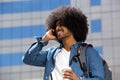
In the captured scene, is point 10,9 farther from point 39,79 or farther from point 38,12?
point 39,79

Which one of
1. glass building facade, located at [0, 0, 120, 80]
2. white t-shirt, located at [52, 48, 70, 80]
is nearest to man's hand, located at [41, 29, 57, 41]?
white t-shirt, located at [52, 48, 70, 80]

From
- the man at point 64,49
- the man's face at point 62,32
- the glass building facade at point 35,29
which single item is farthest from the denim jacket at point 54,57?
the glass building facade at point 35,29

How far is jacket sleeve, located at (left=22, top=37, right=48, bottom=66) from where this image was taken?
3857 millimetres

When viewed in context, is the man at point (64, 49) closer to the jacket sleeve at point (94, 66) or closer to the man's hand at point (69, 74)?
the jacket sleeve at point (94, 66)

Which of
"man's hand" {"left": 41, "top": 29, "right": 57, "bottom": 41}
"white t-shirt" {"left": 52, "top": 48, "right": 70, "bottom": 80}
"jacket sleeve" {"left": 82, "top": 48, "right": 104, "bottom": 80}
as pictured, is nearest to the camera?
"jacket sleeve" {"left": 82, "top": 48, "right": 104, "bottom": 80}

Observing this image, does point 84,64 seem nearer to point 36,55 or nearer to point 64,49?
point 64,49

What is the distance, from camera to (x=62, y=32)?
3.77 m

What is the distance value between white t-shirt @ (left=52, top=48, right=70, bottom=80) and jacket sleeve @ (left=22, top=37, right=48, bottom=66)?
0.16 meters

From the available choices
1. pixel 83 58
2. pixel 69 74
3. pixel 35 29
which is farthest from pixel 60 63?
pixel 35 29

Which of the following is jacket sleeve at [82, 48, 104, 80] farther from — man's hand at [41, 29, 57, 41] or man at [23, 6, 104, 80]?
man's hand at [41, 29, 57, 41]

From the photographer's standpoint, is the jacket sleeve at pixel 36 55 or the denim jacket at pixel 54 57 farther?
the jacket sleeve at pixel 36 55

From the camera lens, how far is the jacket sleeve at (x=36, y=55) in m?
3.86

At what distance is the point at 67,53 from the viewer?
3771 millimetres

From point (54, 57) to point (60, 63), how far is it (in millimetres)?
93
